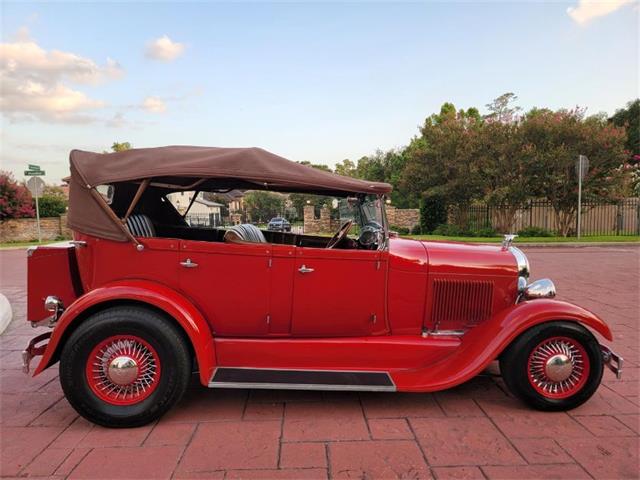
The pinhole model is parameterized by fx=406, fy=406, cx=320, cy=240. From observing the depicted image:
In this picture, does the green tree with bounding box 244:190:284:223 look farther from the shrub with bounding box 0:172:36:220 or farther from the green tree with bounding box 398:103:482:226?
the shrub with bounding box 0:172:36:220

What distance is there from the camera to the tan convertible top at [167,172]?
9.31 feet

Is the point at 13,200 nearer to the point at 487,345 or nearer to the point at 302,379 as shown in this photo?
the point at 302,379

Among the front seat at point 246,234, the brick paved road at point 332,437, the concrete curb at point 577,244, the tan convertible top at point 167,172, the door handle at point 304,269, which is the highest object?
the tan convertible top at point 167,172

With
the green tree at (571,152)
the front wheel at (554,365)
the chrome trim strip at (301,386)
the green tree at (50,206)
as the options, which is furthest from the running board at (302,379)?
the green tree at (50,206)

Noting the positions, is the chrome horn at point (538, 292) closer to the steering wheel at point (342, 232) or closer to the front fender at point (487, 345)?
the front fender at point (487, 345)

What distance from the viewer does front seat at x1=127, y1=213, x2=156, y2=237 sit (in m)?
3.03

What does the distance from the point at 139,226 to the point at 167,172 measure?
21.9 inches

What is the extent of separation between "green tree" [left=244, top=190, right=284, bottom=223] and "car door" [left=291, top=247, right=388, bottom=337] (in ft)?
3.28

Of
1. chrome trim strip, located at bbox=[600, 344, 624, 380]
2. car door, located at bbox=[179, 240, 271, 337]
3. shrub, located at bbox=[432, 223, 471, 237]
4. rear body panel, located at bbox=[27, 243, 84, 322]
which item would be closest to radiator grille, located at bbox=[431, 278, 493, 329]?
chrome trim strip, located at bbox=[600, 344, 624, 380]

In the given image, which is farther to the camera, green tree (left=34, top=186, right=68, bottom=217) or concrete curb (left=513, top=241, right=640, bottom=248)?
green tree (left=34, top=186, right=68, bottom=217)

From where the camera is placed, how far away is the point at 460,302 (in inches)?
125

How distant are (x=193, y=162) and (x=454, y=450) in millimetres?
2509

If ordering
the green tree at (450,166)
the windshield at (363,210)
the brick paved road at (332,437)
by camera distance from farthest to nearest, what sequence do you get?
the green tree at (450,166) < the windshield at (363,210) < the brick paved road at (332,437)

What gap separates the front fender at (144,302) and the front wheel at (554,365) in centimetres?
212
